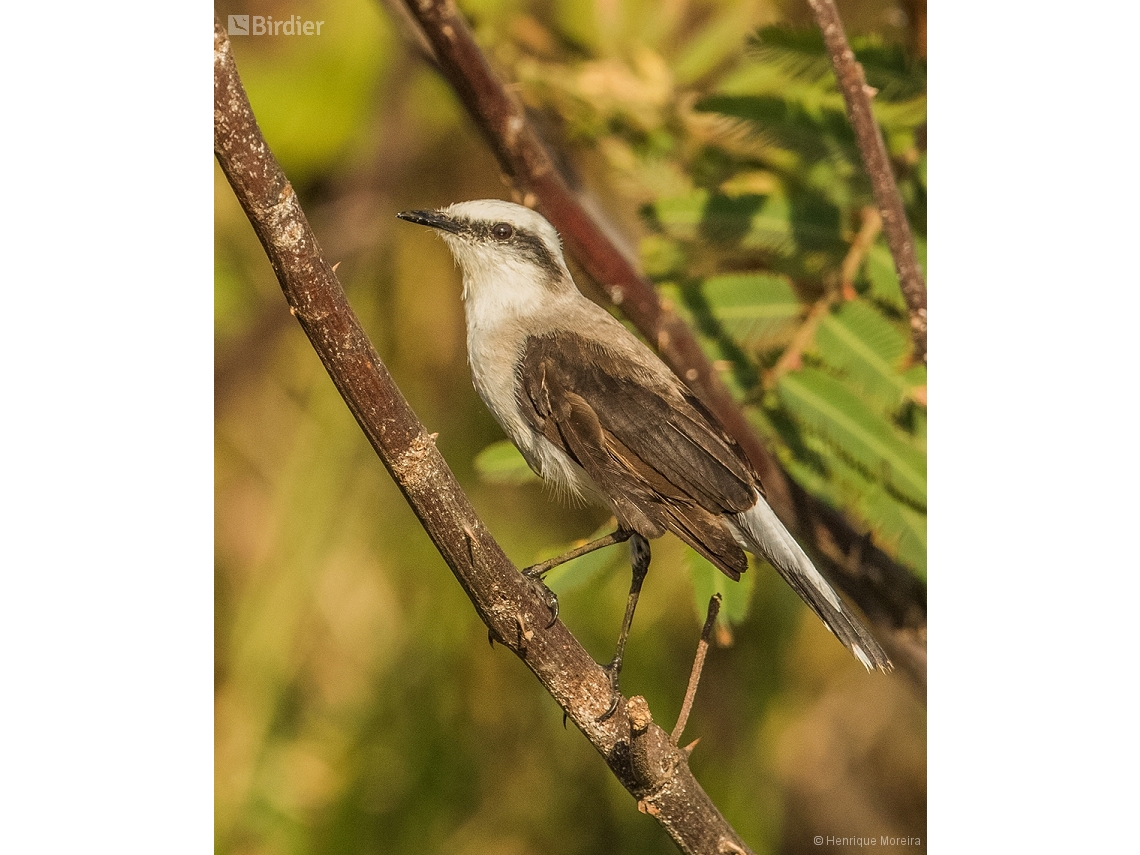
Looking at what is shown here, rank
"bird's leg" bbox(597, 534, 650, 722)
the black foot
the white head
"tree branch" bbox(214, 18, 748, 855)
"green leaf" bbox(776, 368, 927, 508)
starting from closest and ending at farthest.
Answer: "tree branch" bbox(214, 18, 748, 855) < the black foot < "bird's leg" bbox(597, 534, 650, 722) < "green leaf" bbox(776, 368, 927, 508) < the white head

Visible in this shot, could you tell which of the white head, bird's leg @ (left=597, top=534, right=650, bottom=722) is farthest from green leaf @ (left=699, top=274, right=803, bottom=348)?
bird's leg @ (left=597, top=534, right=650, bottom=722)

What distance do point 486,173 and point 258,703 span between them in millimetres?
1493

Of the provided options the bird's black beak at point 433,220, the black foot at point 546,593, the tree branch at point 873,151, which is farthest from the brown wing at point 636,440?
the tree branch at point 873,151

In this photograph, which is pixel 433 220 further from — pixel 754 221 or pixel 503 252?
pixel 754 221

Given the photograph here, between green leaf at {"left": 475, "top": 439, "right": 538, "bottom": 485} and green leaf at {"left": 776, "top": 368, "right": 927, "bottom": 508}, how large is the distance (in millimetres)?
690

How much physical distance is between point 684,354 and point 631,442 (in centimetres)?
34

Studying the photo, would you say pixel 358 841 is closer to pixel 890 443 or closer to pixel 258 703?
pixel 258 703

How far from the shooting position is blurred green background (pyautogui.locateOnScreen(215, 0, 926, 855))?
2.75 metres

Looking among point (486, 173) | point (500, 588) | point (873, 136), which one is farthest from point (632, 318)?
point (500, 588)

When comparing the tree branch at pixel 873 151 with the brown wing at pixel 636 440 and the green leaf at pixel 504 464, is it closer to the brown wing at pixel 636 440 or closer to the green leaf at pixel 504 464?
the brown wing at pixel 636 440

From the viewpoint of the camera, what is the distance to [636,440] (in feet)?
8.29

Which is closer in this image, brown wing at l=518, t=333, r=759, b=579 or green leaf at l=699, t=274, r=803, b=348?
brown wing at l=518, t=333, r=759, b=579

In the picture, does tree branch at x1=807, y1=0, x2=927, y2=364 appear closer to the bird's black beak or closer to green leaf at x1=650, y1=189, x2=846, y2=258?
green leaf at x1=650, y1=189, x2=846, y2=258

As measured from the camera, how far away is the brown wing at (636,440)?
2.47 meters
